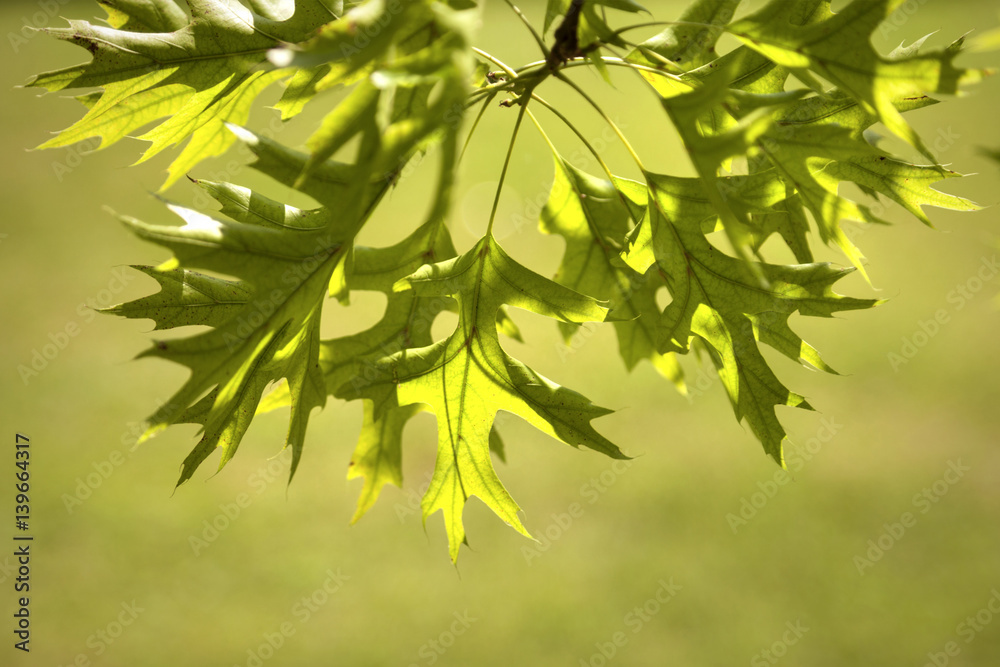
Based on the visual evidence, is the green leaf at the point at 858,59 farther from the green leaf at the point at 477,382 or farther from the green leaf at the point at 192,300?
the green leaf at the point at 192,300

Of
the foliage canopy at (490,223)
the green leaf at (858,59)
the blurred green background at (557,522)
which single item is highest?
the green leaf at (858,59)

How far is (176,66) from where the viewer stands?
3.17 ft

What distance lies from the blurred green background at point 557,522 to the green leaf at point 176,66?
1807 millimetres

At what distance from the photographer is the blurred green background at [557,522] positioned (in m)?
2.58

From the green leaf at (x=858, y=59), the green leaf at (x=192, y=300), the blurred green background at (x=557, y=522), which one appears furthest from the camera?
the blurred green background at (x=557, y=522)

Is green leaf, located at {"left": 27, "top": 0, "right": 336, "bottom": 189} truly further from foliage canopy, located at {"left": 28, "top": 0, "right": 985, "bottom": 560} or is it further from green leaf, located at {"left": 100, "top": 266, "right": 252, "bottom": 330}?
green leaf, located at {"left": 100, "top": 266, "right": 252, "bottom": 330}

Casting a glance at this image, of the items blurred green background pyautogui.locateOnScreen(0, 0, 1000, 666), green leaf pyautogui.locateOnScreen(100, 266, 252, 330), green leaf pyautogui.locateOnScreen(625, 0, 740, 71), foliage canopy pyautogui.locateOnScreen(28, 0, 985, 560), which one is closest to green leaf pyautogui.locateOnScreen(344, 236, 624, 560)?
foliage canopy pyautogui.locateOnScreen(28, 0, 985, 560)

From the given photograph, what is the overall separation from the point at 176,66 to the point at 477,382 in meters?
0.60

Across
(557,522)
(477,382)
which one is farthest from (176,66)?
(557,522)

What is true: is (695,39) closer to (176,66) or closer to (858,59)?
(858,59)

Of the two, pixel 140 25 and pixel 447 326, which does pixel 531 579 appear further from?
pixel 140 25

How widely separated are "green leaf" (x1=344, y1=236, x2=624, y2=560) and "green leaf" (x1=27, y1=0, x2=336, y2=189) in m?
0.37

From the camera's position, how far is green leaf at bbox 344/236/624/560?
3.33ft

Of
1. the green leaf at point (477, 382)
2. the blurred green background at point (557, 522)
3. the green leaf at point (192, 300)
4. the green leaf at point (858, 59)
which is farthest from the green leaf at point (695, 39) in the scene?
the blurred green background at point (557, 522)
